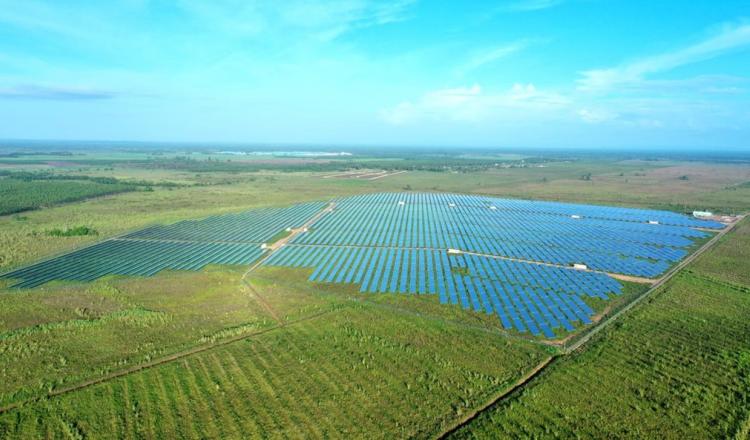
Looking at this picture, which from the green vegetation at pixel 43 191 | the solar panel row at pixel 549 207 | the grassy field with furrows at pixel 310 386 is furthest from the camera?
Result: the green vegetation at pixel 43 191

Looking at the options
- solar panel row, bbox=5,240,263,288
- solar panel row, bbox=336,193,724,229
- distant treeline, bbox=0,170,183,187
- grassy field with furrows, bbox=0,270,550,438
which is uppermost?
distant treeline, bbox=0,170,183,187

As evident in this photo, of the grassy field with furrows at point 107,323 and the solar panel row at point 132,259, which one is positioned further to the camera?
the solar panel row at point 132,259

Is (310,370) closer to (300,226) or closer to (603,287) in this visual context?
(603,287)

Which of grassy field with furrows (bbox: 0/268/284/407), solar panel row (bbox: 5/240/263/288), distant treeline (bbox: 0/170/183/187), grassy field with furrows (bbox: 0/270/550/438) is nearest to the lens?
grassy field with furrows (bbox: 0/270/550/438)

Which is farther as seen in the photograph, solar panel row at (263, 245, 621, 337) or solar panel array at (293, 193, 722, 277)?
solar panel array at (293, 193, 722, 277)

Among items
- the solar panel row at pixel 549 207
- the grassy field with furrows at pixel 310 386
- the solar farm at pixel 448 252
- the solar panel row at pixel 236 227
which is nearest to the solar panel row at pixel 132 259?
the solar farm at pixel 448 252

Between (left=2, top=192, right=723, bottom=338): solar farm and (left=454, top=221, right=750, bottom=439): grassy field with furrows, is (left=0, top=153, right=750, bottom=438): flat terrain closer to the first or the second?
(left=454, top=221, right=750, bottom=439): grassy field with furrows

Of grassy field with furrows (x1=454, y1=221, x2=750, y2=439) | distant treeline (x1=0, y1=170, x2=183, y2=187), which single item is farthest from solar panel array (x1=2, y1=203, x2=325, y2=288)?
distant treeline (x1=0, y1=170, x2=183, y2=187)

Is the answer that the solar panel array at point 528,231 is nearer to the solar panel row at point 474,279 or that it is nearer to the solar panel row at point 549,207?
the solar panel row at point 549,207
